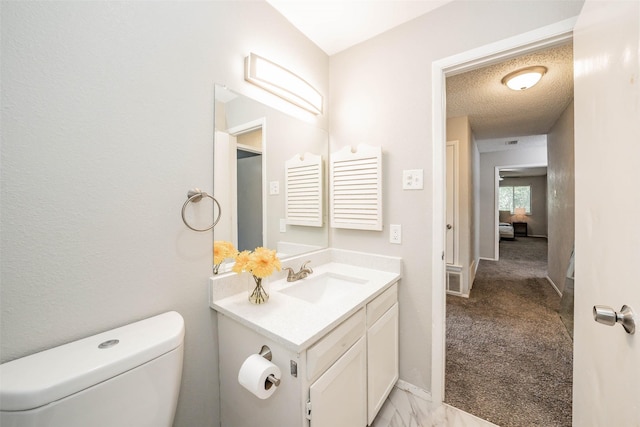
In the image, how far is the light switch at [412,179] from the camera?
150 centimetres

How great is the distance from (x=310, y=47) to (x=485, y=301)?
133 inches

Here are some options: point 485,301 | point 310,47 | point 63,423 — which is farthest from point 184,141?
point 485,301

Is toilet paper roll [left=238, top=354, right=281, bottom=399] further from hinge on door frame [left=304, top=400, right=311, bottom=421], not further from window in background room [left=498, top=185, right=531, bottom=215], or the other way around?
window in background room [left=498, top=185, right=531, bottom=215]

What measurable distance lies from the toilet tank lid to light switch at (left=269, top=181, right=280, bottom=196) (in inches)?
32.1

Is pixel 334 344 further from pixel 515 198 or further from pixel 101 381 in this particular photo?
pixel 515 198

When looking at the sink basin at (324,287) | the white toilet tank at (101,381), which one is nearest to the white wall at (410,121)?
the sink basin at (324,287)

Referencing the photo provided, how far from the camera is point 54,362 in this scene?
2.17 ft

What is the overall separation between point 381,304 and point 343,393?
0.48m

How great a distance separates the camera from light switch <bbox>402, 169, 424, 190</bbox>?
1498 mm

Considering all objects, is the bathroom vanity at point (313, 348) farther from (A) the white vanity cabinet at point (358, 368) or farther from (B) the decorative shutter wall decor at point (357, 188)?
(B) the decorative shutter wall decor at point (357, 188)

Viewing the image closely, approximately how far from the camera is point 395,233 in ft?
5.26

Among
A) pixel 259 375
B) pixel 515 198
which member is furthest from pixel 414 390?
pixel 515 198

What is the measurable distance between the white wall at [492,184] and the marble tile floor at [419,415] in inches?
188

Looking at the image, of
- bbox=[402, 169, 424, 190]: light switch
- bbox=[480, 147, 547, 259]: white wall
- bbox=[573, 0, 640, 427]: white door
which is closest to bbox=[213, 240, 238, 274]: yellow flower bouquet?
bbox=[402, 169, 424, 190]: light switch
